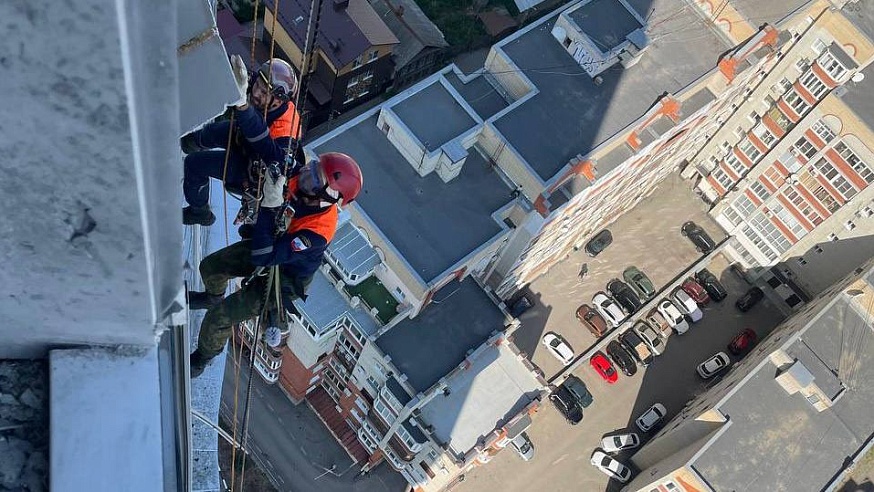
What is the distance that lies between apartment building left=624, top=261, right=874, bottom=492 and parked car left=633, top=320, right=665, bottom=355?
4146mm

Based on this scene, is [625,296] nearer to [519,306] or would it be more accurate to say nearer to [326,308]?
[519,306]

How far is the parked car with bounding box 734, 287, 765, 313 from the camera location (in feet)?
97.3

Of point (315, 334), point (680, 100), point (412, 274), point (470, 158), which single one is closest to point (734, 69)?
point (680, 100)

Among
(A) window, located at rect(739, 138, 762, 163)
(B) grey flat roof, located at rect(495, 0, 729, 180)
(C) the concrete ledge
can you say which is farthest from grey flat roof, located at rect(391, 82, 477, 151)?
(C) the concrete ledge

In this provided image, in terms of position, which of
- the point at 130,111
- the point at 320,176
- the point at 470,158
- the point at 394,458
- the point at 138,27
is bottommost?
the point at 394,458

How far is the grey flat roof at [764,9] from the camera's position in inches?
952

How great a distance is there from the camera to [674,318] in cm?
2897

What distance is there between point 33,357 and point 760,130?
2804 centimetres

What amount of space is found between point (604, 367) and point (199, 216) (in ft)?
71.7

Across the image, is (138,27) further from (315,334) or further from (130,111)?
(315,334)

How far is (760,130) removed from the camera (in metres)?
27.6

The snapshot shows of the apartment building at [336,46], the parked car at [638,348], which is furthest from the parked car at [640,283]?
the apartment building at [336,46]

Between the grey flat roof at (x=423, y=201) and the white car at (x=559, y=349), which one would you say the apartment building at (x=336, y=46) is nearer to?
the grey flat roof at (x=423, y=201)

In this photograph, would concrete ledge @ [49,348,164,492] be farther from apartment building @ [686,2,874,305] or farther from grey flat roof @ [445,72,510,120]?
apartment building @ [686,2,874,305]
